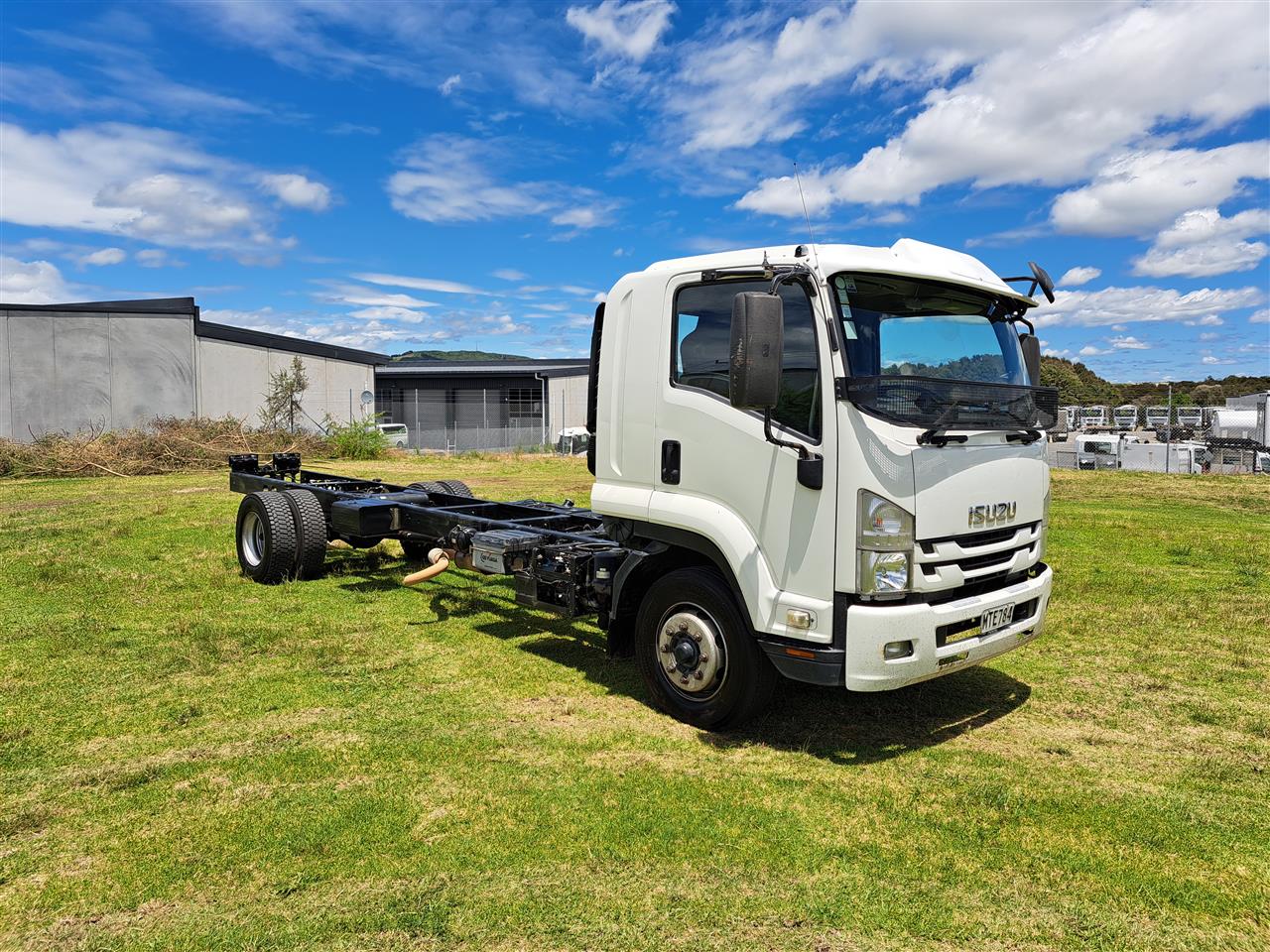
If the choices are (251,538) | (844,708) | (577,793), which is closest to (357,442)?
(251,538)

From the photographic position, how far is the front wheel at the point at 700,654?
451 cm

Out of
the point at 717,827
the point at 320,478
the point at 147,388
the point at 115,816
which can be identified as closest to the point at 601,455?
the point at 717,827

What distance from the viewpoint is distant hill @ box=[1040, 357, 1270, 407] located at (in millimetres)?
76338

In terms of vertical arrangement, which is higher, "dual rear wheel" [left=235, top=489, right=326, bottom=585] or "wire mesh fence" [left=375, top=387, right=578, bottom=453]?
"wire mesh fence" [left=375, top=387, right=578, bottom=453]

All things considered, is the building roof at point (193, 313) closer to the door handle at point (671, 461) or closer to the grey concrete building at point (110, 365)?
the grey concrete building at point (110, 365)

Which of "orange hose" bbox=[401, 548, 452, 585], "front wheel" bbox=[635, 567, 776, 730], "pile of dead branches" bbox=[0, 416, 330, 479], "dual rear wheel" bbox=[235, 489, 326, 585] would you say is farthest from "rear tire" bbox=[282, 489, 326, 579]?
"pile of dead branches" bbox=[0, 416, 330, 479]

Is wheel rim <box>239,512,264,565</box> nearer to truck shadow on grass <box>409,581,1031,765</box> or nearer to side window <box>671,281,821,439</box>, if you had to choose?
truck shadow on grass <box>409,581,1031,765</box>

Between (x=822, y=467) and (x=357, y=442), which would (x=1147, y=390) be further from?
(x=822, y=467)

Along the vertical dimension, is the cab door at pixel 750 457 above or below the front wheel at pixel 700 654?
above

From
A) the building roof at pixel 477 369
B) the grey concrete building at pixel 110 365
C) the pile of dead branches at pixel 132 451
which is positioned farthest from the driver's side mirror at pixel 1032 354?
the building roof at pixel 477 369

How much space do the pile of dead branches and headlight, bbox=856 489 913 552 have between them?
19414mm

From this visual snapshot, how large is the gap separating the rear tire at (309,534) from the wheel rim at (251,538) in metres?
→ 0.50

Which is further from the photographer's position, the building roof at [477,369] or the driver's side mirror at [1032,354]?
the building roof at [477,369]

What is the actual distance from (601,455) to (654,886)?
2.76 meters
